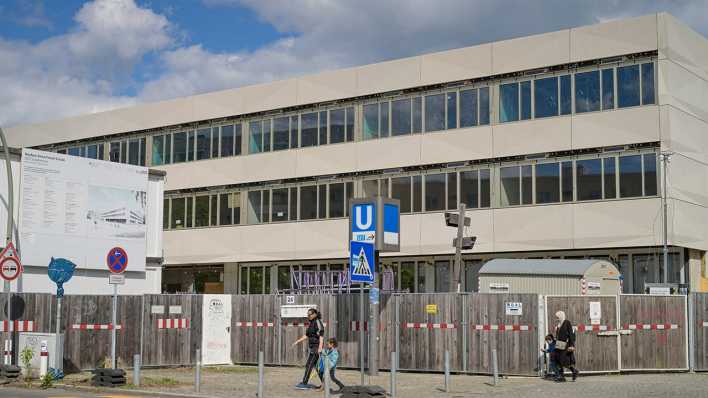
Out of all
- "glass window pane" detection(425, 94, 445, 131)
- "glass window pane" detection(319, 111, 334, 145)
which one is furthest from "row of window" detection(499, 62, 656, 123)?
"glass window pane" detection(319, 111, 334, 145)

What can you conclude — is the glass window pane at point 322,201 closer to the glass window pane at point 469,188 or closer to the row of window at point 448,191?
the row of window at point 448,191

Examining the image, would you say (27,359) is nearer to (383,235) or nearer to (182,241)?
(383,235)

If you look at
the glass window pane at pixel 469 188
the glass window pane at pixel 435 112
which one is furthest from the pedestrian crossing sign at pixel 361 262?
the glass window pane at pixel 435 112

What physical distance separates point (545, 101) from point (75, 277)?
2187cm

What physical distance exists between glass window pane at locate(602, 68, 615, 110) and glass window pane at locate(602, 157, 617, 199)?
224cm

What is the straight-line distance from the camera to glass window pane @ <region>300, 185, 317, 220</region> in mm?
49312

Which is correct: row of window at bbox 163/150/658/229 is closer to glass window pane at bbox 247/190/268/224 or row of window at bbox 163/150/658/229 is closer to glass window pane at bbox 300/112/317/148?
glass window pane at bbox 247/190/268/224

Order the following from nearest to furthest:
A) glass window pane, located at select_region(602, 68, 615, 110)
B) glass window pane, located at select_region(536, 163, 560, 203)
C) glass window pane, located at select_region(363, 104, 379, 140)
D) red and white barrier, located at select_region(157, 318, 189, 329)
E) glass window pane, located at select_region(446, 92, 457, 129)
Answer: red and white barrier, located at select_region(157, 318, 189, 329), glass window pane, located at select_region(602, 68, 615, 110), glass window pane, located at select_region(536, 163, 560, 203), glass window pane, located at select_region(446, 92, 457, 129), glass window pane, located at select_region(363, 104, 379, 140)

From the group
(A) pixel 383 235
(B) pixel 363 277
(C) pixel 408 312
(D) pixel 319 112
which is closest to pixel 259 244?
(D) pixel 319 112

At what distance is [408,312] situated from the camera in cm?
2712

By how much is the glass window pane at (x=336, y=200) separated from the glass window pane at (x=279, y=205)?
9.44ft

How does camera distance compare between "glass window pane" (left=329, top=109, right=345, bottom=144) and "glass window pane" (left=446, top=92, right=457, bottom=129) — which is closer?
"glass window pane" (left=446, top=92, right=457, bottom=129)

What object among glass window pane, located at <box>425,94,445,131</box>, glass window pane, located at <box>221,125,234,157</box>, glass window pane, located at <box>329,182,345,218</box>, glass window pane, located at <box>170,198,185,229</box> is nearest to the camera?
glass window pane, located at <box>425,94,445,131</box>

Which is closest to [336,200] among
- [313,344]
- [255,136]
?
[255,136]
